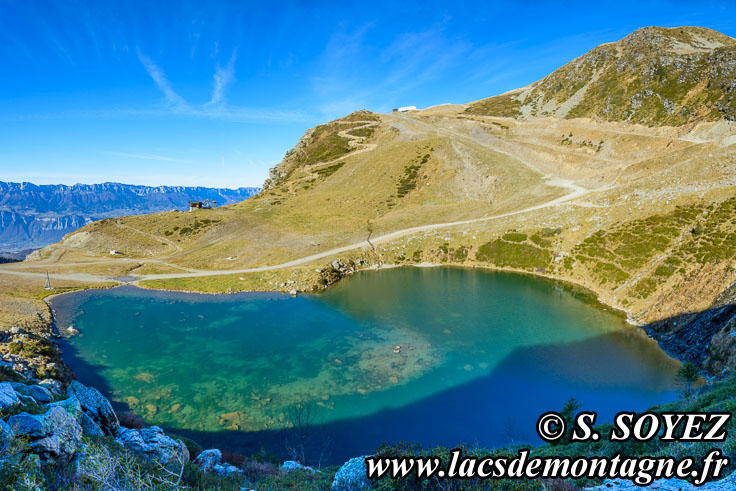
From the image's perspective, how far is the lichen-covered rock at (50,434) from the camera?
11.3 m

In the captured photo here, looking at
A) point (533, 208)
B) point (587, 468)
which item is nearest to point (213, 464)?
point (587, 468)

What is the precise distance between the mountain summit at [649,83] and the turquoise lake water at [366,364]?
3714 inches

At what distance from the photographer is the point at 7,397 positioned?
13.8m

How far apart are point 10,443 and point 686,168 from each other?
361 feet

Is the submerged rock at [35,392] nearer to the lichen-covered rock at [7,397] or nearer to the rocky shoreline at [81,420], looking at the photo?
the rocky shoreline at [81,420]

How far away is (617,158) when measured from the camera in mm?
105625

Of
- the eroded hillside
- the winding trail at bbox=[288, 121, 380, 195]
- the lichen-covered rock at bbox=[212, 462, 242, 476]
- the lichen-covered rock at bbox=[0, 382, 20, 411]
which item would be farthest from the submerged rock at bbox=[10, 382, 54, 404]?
the winding trail at bbox=[288, 121, 380, 195]

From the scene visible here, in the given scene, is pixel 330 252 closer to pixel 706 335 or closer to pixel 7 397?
pixel 706 335

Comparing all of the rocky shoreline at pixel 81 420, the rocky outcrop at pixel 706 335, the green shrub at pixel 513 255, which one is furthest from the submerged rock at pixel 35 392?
the green shrub at pixel 513 255

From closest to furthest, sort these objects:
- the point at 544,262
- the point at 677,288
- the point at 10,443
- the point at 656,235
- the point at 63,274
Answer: the point at 10,443 → the point at 677,288 → the point at 656,235 → the point at 544,262 → the point at 63,274

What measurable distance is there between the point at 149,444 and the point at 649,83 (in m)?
177

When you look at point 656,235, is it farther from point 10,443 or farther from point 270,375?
point 10,443

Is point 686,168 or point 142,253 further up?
point 686,168

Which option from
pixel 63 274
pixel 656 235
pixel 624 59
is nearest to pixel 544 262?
pixel 656 235
